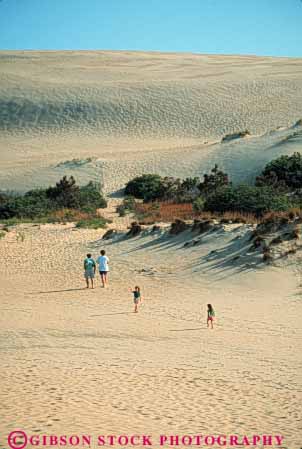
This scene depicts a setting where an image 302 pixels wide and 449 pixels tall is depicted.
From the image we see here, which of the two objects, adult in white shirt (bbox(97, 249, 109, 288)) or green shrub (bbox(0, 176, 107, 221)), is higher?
green shrub (bbox(0, 176, 107, 221))

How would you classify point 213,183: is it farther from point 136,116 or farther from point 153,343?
point 136,116

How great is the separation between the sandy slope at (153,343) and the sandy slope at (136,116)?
1586 cm

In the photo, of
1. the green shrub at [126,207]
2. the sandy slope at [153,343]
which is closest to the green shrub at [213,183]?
the green shrub at [126,207]

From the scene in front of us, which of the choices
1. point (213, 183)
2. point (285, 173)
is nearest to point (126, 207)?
point (213, 183)

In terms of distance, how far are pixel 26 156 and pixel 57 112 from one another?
12.8 metres

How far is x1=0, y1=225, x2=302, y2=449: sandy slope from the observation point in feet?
26.7

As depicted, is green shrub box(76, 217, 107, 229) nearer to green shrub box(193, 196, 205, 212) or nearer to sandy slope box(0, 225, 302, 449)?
sandy slope box(0, 225, 302, 449)

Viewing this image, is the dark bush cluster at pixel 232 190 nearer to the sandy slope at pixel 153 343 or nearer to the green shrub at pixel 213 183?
the green shrub at pixel 213 183

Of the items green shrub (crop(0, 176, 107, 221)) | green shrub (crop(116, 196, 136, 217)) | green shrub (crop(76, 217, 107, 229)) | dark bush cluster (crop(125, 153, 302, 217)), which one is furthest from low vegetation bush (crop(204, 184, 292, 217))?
green shrub (crop(0, 176, 107, 221))

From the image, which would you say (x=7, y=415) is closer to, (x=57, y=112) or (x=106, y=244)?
(x=106, y=244)

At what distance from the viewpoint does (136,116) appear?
57.7m

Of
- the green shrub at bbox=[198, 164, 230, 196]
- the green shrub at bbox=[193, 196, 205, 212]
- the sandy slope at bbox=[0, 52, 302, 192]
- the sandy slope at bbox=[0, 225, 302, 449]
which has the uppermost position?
the sandy slope at bbox=[0, 52, 302, 192]

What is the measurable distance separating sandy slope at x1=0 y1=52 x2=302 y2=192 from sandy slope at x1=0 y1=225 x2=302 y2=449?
1586 cm

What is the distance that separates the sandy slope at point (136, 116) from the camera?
38438 mm
